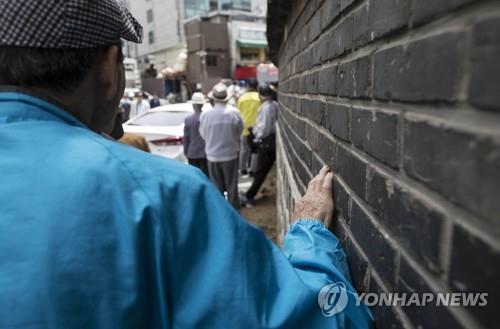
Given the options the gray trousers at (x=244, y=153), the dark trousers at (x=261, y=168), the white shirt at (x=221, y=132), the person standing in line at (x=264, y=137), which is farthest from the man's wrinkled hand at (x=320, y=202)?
the gray trousers at (x=244, y=153)

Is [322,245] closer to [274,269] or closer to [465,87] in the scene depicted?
[274,269]

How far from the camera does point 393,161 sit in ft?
2.78

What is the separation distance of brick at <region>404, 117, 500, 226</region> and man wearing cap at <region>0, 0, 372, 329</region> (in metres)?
0.40

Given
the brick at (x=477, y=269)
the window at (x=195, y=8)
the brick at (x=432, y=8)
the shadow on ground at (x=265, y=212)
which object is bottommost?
the shadow on ground at (x=265, y=212)

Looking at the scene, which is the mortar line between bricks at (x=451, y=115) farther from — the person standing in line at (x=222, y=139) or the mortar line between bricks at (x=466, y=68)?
the person standing in line at (x=222, y=139)

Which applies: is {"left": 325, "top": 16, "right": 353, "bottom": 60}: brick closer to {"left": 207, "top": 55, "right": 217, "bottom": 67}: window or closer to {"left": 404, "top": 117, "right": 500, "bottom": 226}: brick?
{"left": 404, "top": 117, "right": 500, "bottom": 226}: brick

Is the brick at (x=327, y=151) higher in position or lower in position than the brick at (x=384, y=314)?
higher

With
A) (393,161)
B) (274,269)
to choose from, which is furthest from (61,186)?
(393,161)

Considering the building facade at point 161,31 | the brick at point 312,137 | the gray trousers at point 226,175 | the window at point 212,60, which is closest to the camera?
the brick at point 312,137

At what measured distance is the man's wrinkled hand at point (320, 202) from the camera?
1435 mm

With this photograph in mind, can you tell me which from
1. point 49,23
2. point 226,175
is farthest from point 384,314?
point 226,175

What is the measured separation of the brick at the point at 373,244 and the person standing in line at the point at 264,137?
5646 mm

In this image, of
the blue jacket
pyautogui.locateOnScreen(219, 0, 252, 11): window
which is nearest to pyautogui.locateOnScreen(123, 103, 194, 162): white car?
the blue jacket

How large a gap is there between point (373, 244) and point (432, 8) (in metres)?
0.56
